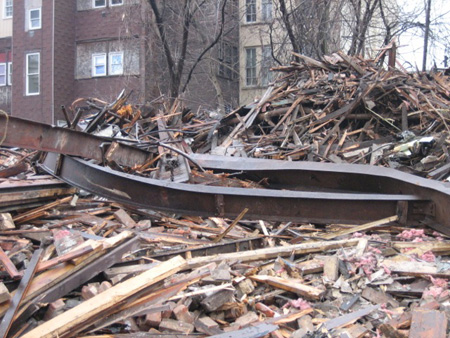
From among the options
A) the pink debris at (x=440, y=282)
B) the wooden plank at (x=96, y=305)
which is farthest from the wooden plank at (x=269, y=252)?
the pink debris at (x=440, y=282)

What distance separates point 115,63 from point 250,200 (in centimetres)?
2020

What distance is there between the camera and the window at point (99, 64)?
2375 centimetres

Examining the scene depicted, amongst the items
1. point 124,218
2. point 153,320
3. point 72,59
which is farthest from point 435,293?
point 72,59

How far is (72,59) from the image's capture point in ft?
79.8

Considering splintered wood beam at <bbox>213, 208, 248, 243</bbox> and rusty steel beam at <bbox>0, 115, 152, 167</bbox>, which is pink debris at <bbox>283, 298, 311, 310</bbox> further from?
rusty steel beam at <bbox>0, 115, 152, 167</bbox>

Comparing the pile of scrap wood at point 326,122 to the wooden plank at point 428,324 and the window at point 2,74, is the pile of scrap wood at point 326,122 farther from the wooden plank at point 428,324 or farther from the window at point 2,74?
the window at point 2,74

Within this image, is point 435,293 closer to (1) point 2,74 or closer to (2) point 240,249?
(2) point 240,249

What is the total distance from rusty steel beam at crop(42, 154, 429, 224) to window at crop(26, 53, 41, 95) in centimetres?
2068

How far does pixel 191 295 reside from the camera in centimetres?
333

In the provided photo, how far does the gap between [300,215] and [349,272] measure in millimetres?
1321

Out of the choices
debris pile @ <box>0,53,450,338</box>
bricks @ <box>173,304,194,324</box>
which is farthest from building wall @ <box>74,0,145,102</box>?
bricks @ <box>173,304,194,324</box>

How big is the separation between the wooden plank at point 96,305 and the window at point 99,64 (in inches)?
867

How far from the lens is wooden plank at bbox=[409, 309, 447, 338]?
2.82 m

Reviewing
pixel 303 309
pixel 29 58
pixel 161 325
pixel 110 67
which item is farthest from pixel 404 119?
pixel 29 58
